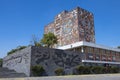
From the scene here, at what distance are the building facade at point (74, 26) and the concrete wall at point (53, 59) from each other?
2395 centimetres

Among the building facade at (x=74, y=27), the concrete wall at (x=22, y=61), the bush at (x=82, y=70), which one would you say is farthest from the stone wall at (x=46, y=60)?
the building facade at (x=74, y=27)

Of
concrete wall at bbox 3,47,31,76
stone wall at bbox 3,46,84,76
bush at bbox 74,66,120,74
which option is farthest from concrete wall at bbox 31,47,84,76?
bush at bbox 74,66,120,74

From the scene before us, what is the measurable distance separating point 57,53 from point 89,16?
33.0 metres

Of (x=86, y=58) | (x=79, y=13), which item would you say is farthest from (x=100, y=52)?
(x=79, y=13)

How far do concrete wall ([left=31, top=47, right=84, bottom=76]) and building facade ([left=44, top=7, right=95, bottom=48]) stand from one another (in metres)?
23.9

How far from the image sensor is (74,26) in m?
51.8

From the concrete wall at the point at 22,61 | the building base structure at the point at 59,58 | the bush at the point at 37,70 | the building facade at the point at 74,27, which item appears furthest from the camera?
the building facade at the point at 74,27

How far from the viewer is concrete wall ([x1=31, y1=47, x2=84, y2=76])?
76.0ft

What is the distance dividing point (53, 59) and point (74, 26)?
2863 cm

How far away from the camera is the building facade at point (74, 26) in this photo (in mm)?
51278

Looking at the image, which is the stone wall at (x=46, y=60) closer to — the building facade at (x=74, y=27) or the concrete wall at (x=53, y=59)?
the concrete wall at (x=53, y=59)

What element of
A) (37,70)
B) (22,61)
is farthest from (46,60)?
(22,61)

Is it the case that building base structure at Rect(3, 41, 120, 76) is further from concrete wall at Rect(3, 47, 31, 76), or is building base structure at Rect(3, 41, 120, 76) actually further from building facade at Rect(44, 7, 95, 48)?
building facade at Rect(44, 7, 95, 48)

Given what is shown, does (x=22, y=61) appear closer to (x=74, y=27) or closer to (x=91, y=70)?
(x=91, y=70)
